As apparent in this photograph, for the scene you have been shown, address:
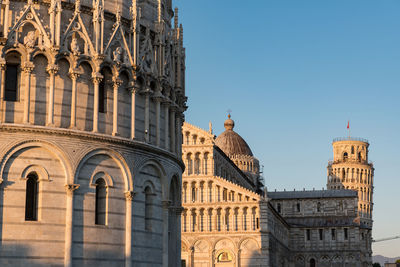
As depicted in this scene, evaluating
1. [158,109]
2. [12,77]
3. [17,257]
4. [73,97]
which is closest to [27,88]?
[12,77]

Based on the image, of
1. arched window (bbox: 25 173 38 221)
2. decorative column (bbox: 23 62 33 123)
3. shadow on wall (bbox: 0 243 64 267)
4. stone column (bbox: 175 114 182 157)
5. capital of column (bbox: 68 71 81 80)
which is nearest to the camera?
shadow on wall (bbox: 0 243 64 267)

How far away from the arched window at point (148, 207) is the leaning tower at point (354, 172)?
102273mm

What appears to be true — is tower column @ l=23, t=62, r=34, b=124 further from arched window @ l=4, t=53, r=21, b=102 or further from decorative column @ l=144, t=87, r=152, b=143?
decorative column @ l=144, t=87, r=152, b=143

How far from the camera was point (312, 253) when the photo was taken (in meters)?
109

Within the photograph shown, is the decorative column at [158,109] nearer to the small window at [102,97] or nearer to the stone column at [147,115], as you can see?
the stone column at [147,115]

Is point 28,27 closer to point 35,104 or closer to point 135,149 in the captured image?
point 35,104

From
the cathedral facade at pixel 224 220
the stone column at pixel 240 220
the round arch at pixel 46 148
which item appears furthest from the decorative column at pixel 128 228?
the stone column at pixel 240 220

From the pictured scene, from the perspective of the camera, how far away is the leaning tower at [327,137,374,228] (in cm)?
13525

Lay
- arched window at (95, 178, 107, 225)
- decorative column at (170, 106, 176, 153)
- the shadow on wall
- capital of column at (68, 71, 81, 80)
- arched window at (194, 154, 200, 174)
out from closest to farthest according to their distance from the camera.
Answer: the shadow on wall
capital of column at (68, 71, 81, 80)
arched window at (95, 178, 107, 225)
decorative column at (170, 106, 176, 153)
arched window at (194, 154, 200, 174)

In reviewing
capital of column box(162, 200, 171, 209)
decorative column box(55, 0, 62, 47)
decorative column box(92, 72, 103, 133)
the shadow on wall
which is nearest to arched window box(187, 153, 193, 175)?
capital of column box(162, 200, 171, 209)

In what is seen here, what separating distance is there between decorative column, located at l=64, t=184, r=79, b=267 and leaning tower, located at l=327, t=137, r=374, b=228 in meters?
107

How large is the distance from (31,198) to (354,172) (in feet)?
359

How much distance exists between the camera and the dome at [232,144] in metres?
111

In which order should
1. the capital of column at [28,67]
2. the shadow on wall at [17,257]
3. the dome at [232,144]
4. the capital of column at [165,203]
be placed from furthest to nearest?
the dome at [232,144] → the capital of column at [165,203] → the capital of column at [28,67] → the shadow on wall at [17,257]
